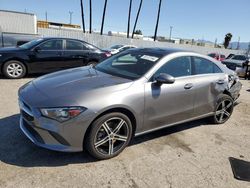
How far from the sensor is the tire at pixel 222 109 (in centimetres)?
481

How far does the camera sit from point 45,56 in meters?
8.02

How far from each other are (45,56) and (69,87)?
5311 mm

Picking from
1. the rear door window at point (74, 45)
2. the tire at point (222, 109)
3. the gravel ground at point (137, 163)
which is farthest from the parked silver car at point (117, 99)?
the rear door window at point (74, 45)

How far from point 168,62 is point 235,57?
14.8 metres

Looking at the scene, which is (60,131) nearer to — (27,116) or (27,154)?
(27,116)

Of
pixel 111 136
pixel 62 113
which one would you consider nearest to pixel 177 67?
pixel 111 136

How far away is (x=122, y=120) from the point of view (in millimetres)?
3260

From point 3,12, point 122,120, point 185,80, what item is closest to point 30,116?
point 122,120

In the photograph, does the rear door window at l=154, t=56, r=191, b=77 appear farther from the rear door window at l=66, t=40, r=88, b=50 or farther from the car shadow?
the rear door window at l=66, t=40, r=88, b=50

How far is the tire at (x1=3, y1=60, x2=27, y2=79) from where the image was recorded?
755 cm

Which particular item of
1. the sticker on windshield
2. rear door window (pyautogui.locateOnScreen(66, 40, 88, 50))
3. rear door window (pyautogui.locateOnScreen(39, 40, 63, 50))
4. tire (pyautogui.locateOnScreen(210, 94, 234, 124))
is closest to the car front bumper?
the sticker on windshield

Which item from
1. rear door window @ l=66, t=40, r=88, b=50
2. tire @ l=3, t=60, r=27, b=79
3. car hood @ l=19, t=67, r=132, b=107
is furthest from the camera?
rear door window @ l=66, t=40, r=88, b=50

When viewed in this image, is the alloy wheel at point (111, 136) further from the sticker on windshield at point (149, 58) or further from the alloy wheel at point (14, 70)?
the alloy wheel at point (14, 70)

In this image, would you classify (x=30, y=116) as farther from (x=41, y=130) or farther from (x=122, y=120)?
(x=122, y=120)
